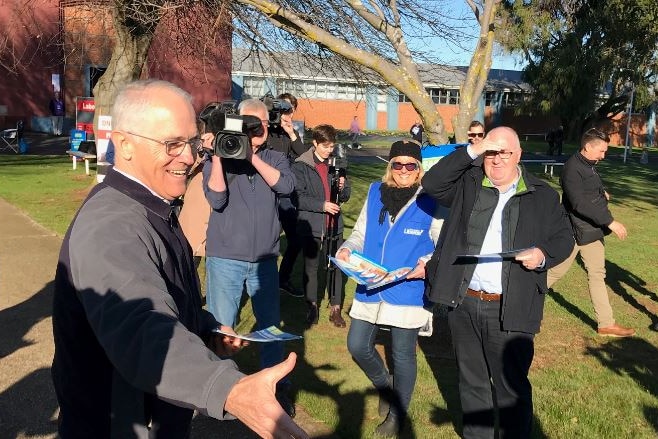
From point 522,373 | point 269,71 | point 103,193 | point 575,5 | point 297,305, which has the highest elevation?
point 575,5

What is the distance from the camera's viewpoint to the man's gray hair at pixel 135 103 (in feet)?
6.26

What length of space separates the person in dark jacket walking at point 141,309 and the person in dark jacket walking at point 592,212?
4621mm

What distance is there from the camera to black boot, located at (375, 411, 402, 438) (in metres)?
4.16

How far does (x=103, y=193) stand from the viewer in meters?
1.90

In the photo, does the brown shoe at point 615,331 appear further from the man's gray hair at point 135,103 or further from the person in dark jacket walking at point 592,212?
the man's gray hair at point 135,103

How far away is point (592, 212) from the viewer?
5.93 metres

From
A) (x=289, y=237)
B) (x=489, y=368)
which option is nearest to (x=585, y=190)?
(x=489, y=368)

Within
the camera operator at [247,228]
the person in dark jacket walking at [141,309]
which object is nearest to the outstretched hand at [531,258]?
the camera operator at [247,228]

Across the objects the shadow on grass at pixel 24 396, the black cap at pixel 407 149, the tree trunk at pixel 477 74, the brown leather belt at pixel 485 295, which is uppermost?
the tree trunk at pixel 477 74

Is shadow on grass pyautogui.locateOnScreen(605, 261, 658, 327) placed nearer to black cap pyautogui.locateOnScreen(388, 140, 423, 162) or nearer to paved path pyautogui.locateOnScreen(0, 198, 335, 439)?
black cap pyautogui.locateOnScreen(388, 140, 423, 162)

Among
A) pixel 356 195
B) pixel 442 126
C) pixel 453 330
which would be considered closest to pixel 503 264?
pixel 453 330

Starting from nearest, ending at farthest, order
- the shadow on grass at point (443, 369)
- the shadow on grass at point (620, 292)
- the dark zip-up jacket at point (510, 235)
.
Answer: the dark zip-up jacket at point (510, 235) < the shadow on grass at point (443, 369) < the shadow on grass at point (620, 292)

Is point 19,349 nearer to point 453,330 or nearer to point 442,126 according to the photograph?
point 453,330

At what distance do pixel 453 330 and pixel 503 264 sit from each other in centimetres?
51
